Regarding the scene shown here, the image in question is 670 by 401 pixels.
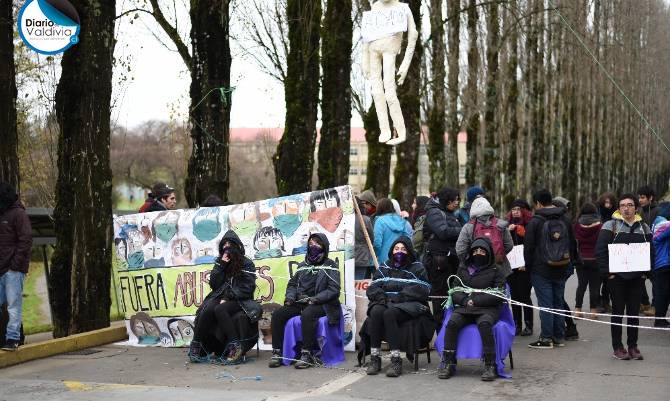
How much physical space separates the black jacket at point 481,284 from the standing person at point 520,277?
8.05 ft

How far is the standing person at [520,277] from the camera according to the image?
13.5 meters

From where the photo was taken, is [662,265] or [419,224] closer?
[419,224]

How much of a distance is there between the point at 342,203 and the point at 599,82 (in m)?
48.3

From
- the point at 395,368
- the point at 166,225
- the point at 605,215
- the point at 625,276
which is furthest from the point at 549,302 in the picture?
the point at 166,225

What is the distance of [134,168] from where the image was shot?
81250mm

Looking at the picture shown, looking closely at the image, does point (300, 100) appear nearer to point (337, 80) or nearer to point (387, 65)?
point (337, 80)

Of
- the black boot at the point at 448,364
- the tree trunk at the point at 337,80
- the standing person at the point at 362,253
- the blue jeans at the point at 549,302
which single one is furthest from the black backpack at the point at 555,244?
the tree trunk at the point at 337,80

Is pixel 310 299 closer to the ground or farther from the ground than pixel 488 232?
closer to the ground

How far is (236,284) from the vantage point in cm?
1206

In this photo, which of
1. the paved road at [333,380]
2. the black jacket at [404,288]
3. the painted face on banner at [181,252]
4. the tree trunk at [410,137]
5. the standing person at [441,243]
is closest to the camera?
the paved road at [333,380]

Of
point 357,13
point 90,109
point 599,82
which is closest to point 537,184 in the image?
point 599,82

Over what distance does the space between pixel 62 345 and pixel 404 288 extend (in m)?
5.03

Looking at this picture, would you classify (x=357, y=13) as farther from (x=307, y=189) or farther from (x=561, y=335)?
(x=561, y=335)

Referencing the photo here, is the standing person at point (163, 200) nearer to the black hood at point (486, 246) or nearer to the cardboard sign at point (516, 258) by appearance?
the cardboard sign at point (516, 258)
